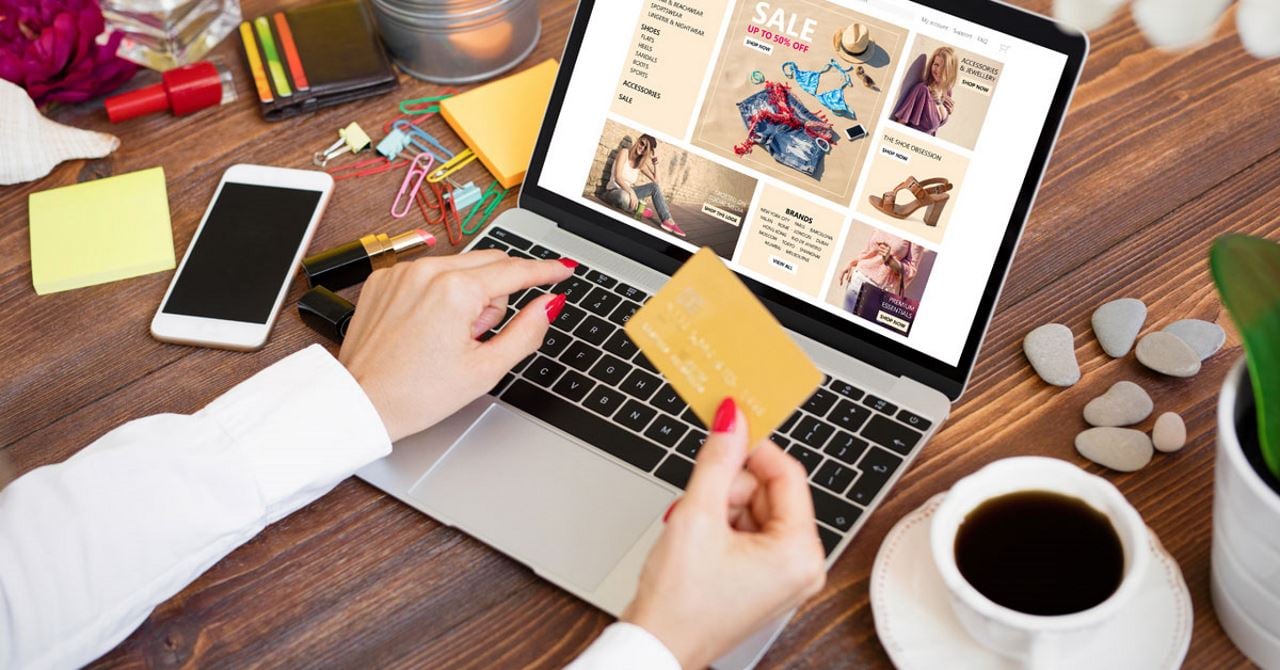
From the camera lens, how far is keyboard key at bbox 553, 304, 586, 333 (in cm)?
94

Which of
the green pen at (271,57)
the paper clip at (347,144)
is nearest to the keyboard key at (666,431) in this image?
the paper clip at (347,144)

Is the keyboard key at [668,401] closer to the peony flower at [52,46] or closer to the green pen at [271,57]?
the green pen at [271,57]

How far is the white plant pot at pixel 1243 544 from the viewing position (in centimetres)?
62

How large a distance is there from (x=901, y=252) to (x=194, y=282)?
62cm

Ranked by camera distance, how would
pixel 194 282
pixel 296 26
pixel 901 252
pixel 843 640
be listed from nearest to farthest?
pixel 843 640, pixel 901 252, pixel 194 282, pixel 296 26

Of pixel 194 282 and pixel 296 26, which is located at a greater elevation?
pixel 296 26

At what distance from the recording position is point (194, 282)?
1.00 metres

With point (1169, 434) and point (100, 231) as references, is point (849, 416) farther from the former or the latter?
point (100, 231)

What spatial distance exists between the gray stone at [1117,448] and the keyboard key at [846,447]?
0.56 ft

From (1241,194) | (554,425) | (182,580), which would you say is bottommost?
(182,580)

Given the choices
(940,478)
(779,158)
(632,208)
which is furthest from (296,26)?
(940,478)

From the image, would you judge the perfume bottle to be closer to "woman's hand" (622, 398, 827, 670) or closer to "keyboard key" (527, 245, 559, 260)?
"keyboard key" (527, 245, 559, 260)

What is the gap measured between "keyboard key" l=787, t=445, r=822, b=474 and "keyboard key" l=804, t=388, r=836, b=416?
0.04 m

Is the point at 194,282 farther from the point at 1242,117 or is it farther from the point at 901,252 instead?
the point at 1242,117
